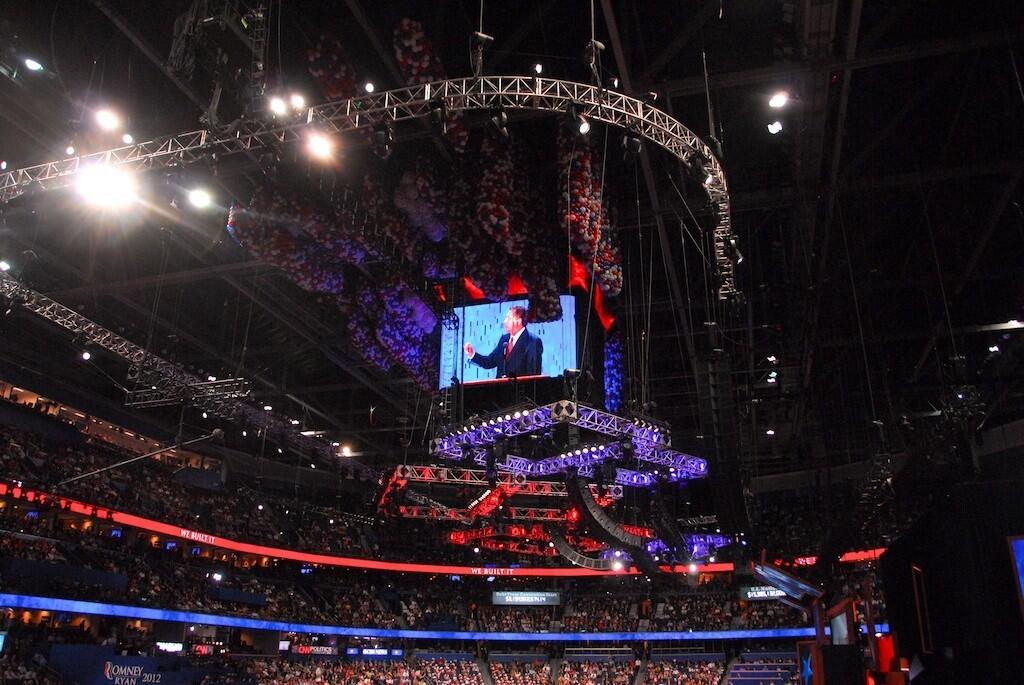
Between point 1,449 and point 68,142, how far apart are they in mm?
14617

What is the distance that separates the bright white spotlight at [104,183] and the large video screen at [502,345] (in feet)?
19.3

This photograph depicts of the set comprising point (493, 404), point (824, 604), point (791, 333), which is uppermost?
point (791, 333)

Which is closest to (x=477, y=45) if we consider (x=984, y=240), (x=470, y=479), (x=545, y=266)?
(x=545, y=266)

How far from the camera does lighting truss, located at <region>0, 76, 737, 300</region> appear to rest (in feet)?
31.4

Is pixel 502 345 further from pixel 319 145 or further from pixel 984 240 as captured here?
pixel 984 240

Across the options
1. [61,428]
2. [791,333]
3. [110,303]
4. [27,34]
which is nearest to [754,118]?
[791,333]

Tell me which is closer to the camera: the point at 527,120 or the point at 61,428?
the point at 527,120

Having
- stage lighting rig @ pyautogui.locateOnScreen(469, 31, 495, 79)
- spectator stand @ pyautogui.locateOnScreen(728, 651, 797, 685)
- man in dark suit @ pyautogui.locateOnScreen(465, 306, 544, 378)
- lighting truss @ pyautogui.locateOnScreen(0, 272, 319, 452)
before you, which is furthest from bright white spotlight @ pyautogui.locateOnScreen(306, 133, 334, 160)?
spectator stand @ pyautogui.locateOnScreen(728, 651, 797, 685)

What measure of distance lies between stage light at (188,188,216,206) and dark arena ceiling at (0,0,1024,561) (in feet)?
0.73

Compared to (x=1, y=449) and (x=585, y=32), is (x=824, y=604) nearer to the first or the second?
(x=585, y=32)

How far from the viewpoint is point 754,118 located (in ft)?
39.6

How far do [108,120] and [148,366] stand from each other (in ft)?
28.3

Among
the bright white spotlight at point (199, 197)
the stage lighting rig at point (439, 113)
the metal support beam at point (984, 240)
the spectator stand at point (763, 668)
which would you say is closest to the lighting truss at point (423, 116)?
the stage lighting rig at point (439, 113)

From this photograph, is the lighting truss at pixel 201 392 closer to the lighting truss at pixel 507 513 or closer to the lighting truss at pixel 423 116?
the lighting truss at pixel 507 513
